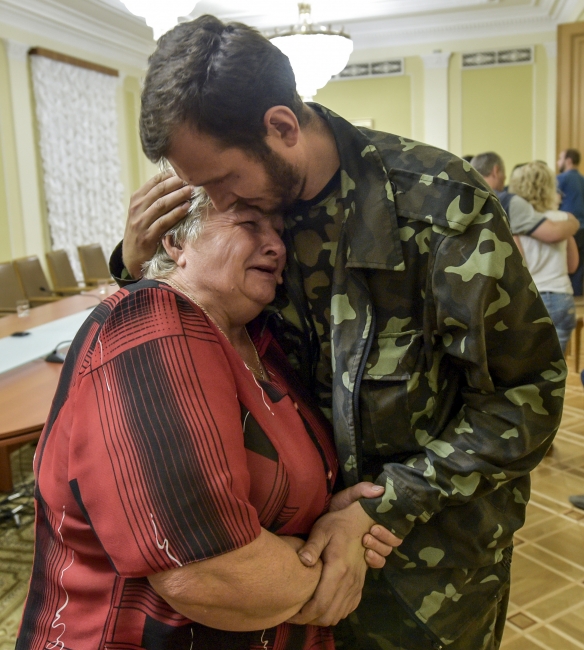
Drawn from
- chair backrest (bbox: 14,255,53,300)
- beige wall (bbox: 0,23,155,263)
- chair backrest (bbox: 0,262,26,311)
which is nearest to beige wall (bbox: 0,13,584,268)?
beige wall (bbox: 0,23,155,263)

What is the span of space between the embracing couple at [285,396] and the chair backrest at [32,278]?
15.2 ft

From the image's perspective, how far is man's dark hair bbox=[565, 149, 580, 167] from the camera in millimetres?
6461

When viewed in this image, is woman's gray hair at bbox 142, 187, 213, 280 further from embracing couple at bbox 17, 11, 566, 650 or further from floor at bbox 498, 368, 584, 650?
floor at bbox 498, 368, 584, 650

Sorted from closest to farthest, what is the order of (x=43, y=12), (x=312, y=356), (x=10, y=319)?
(x=312, y=356)
(x=10, y=319)
(x=43, y=12)

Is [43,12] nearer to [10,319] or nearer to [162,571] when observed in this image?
[10,319]

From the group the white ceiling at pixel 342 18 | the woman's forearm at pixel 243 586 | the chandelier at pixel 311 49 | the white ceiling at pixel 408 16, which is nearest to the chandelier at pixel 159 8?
the chandelier at pixel 311 49

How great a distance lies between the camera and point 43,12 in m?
6.34

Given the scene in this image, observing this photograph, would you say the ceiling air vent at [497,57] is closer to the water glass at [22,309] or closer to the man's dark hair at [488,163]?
the man's dark hair at [488,163]

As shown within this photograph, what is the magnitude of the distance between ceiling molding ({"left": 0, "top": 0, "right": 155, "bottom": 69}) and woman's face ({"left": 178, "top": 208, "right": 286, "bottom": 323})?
18.5 ft

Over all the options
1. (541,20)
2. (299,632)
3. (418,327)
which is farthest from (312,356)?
(541,20)

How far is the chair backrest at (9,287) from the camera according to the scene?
203 inches

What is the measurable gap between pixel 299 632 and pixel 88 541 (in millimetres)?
430

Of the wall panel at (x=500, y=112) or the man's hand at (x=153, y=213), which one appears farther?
the wall panel at (x=500, y=112)

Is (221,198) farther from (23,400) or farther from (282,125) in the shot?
(23,400)
